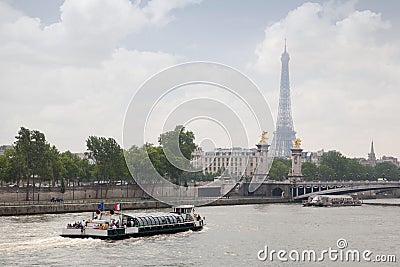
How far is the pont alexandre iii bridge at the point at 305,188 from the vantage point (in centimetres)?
12056

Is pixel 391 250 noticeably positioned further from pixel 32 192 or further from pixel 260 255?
pixel 32 192

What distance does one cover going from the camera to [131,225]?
54.4 meters

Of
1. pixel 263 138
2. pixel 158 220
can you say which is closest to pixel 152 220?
pixel 158 220

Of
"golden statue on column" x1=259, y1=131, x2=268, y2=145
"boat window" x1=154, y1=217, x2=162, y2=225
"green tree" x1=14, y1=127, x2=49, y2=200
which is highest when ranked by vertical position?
"golden statue on column" x1=259, y1=131, x2=268, y2=145

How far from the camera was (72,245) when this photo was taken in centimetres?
4762

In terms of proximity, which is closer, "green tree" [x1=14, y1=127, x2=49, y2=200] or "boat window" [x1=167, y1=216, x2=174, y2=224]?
"boat window" [x1=167, y1=216, x2=174, y2=224]

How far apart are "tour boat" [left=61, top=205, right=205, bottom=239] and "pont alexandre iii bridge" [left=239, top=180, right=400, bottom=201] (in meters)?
62.3

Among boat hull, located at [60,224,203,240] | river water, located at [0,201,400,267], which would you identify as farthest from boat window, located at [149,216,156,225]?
river water, located at [0,201,400,267]

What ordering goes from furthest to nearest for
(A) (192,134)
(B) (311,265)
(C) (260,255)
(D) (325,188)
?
(D) (325,188) < (A) (192,134) < (C) (260,255) < (B) (311,265)

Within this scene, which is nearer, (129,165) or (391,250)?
(391,250)

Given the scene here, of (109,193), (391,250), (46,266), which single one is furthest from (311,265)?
(109,193)

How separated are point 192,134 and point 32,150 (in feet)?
115

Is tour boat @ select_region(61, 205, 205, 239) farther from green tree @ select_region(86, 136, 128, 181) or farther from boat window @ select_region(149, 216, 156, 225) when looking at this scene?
green tree @ select_region(86, 136, 128, 181)

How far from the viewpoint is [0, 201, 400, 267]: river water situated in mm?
42750
